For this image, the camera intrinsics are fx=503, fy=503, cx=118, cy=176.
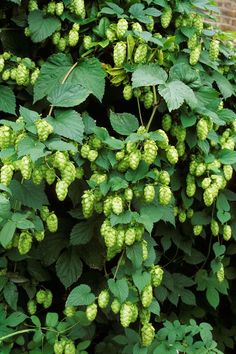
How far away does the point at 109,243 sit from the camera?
5.10 feet

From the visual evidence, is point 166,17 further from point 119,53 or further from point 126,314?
point 126,314

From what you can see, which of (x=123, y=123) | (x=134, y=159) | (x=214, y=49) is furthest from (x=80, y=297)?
(x=214, y=49)

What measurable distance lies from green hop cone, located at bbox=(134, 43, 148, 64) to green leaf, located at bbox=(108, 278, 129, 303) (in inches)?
31.8

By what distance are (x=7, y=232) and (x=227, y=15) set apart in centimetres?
383

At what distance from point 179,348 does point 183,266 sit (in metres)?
0.75

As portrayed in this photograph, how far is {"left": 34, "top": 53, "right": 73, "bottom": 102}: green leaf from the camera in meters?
1.85

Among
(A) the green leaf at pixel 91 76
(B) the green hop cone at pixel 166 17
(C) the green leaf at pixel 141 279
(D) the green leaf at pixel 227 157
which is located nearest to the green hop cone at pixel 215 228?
(D) the green leaf at pixel 227 157

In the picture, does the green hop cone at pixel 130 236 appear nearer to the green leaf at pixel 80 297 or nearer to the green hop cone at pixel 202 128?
the green leaf at pixel 80 297

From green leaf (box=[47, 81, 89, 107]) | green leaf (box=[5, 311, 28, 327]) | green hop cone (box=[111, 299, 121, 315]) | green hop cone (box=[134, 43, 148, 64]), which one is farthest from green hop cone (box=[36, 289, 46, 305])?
green hop cone (box=[134, 43, 148, 64])

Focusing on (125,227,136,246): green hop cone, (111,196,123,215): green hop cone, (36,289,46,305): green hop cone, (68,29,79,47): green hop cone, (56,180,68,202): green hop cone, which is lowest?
(36,289,46,305): green hop cone

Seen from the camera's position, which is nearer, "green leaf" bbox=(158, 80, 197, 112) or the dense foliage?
the dense foliage

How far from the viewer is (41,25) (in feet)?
6.44

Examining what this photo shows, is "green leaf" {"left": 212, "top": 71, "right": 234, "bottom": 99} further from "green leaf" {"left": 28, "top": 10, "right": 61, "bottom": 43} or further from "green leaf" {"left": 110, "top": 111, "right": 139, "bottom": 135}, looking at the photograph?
"green leaf" {"left": 28, "top": 10, "right": 61, "bottom": 43}

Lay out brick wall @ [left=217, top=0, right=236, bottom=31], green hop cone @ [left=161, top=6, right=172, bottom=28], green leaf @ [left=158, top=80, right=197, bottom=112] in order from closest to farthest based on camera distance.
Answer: green leaf @ [left=158, top=80, right=197, bottom=112]
green hop cone @ [left=161, top=6, right=172, bottom=28]
brick wall @ [left=217, top=0, right=236, bottom=31]
